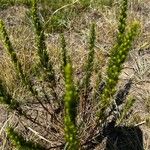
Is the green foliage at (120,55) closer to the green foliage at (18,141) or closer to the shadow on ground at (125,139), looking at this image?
the green foliage at (18,141)

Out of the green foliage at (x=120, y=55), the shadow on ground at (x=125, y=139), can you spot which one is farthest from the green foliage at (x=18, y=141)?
the shadow on ground at (x=125, y=139)

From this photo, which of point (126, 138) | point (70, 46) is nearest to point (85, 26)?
point (70, 46)

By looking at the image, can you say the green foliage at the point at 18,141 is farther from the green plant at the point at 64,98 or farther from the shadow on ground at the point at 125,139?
the shadow on ground at the point at 125,139

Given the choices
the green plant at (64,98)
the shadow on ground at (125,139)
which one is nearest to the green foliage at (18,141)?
the green plant at (64,98)

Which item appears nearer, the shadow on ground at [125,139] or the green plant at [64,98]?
Answer: the green plant at [64,98]

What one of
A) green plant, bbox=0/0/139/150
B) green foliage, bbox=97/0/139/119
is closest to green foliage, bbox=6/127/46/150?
green plant, bbox=0/0/139/150

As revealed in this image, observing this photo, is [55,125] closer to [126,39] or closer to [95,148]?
[95,148]

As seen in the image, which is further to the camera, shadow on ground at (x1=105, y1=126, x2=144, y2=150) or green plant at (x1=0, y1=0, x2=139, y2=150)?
shadow on ground at (x1=105, y1=126, x2=144, y2=150)

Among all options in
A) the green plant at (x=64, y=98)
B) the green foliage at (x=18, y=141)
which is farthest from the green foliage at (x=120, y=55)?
the green foliage at (x=18, y=141)

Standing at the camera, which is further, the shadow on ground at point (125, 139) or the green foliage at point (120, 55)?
the shadow on ground at point (125, 139)

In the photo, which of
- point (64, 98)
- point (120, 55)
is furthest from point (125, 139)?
point (120, 55)

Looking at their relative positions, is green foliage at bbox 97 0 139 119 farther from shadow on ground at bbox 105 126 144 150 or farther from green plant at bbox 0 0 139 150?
shadow on ground at bbox 105 126 144 150

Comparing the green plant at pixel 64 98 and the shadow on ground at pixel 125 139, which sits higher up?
the green plant at pixel 64 98

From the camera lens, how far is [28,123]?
284 centimetres
